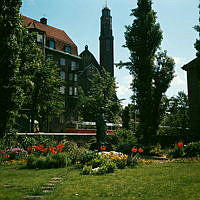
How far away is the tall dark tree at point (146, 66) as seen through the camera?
20.5m

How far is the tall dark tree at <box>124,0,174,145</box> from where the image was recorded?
2053 cm

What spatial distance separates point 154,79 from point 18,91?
11666 millimetres

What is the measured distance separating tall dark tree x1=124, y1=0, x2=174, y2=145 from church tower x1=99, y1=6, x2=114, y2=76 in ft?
156

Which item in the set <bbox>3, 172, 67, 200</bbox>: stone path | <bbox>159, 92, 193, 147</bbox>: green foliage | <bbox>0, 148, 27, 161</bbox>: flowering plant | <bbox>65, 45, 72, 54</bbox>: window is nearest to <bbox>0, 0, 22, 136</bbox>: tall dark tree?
<bbox>0, 148, 27, 161</bbox>: flowering plant

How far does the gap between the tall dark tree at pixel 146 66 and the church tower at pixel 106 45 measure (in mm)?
47488

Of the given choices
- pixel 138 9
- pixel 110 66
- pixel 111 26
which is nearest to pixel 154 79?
pixel 138 9

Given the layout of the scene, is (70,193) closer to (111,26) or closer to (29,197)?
(29,197)

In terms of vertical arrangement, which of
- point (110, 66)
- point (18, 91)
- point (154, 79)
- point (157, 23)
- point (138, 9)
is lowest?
point (18, 91)

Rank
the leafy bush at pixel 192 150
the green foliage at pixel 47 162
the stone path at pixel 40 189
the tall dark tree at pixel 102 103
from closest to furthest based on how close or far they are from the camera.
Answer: the stone path at pixel 40 189
the green foliage at pixel 47 162
the leafy bush at pixel 192 150
the tall dark tree at pixel 102 103

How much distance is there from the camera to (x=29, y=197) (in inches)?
209

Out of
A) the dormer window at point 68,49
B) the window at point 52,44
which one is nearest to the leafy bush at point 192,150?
the window at point 52,44

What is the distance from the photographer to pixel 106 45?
7019cm

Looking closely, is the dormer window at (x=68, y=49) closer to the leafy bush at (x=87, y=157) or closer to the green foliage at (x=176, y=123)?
the green foliage at (x=176, y=123)

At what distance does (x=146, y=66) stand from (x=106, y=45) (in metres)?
50.7
